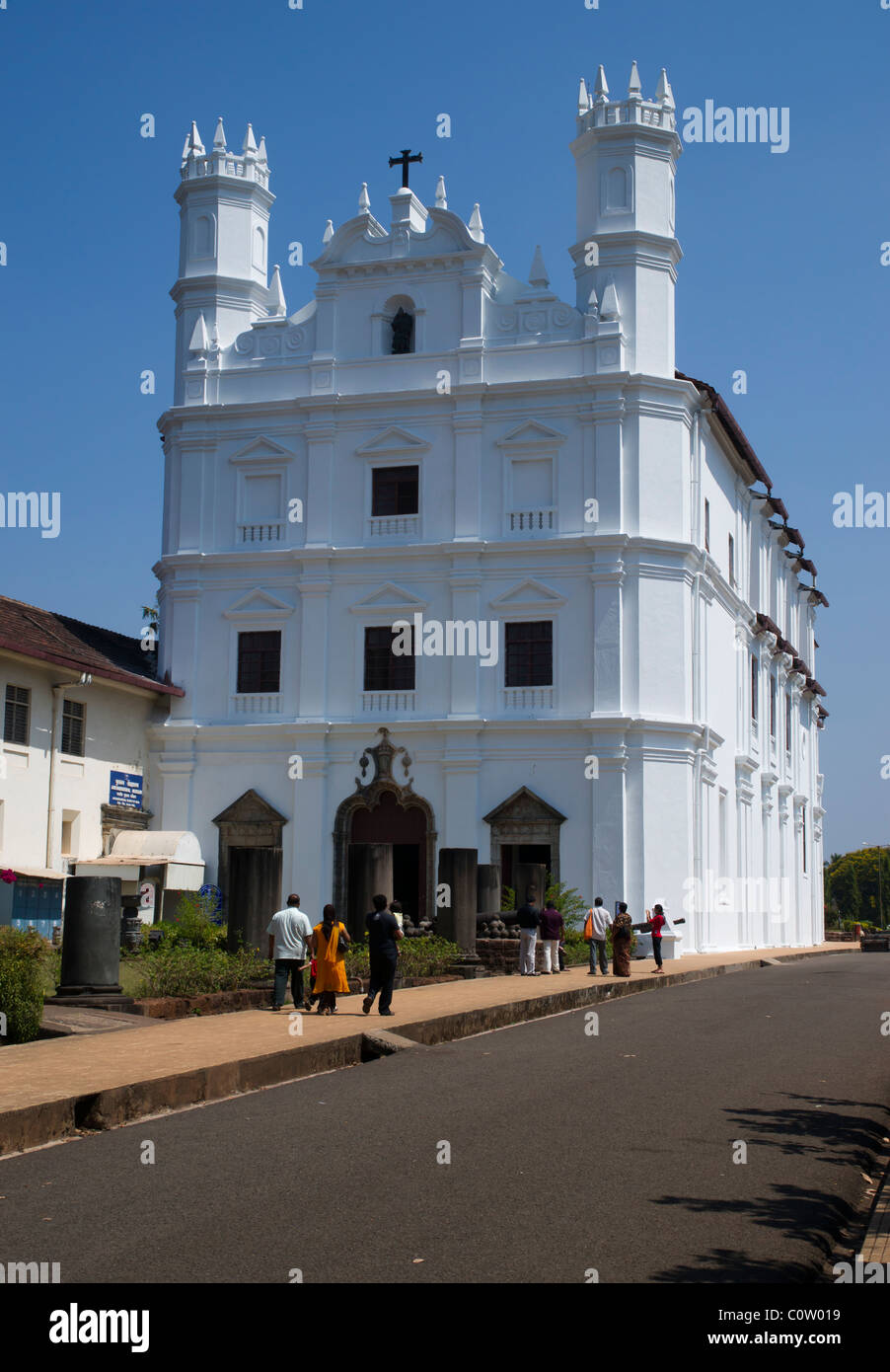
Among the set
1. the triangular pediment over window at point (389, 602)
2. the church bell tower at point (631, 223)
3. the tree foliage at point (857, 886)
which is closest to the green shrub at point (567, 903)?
the triangular pediment over window at point (389, 602)

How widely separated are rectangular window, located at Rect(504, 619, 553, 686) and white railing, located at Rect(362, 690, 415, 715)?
8.01 feet

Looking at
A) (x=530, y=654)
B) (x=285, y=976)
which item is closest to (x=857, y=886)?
(x=530, y=654)

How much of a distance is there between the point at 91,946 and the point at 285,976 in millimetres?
2394

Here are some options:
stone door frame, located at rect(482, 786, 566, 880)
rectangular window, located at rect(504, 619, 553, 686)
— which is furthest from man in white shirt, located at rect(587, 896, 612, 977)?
rectangular window, located at rect(504, 619, 553, 686)

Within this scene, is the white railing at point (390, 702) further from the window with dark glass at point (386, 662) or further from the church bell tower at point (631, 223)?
the church bell tower at point (631, 223)

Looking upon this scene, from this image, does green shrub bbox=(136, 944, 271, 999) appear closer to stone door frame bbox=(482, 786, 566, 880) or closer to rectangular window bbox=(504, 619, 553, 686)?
stone door frame bbox=(482, 786, 566, 880)

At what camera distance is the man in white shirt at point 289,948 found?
17.2m

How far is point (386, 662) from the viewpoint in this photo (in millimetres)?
36500

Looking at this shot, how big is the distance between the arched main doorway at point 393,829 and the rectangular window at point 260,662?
11.2 ft

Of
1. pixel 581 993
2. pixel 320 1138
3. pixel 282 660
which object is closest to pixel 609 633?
pixel 282 660

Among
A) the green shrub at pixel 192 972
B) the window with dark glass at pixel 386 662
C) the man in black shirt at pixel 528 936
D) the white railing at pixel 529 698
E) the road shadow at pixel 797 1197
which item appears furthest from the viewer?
the window with dark glass at pixel 386 662

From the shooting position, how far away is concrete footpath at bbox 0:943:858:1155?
32.4 ft
